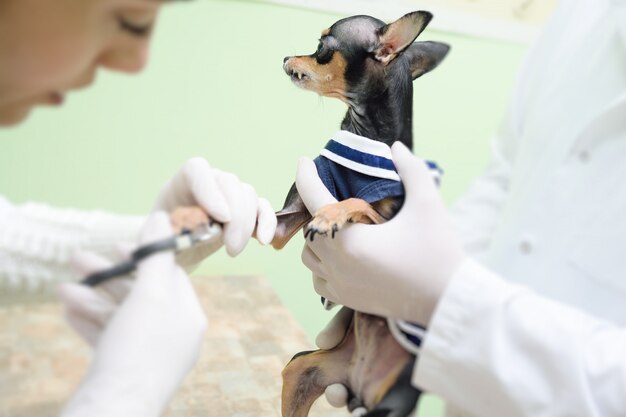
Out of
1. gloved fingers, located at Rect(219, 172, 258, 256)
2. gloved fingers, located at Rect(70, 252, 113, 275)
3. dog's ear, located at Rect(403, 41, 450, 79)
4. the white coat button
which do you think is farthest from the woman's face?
the white coat button

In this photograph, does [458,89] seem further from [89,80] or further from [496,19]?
[89,80]

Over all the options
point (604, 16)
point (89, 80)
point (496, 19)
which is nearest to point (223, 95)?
point (89, 80)

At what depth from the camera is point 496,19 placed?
2.94ft

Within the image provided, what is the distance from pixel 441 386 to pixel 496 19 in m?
0.60

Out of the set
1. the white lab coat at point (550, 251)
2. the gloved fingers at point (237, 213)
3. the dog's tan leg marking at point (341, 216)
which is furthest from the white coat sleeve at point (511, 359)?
the gloved fingers at point (237, 213)

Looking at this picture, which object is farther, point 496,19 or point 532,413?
point 496,19

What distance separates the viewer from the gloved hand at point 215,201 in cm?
54

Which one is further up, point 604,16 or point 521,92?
point 604,16

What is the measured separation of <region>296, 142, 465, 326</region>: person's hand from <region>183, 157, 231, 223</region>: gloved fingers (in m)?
0.12

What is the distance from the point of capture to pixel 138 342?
398mm

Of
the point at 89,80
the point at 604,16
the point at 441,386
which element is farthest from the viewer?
the point at 604,16

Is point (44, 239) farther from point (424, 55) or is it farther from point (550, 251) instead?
point (550, 251)

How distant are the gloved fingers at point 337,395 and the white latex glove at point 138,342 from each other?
0.24m

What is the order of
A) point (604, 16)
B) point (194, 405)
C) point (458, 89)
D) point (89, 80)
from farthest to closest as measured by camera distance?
1. point (604, 16)
2. point (458, 89)
3. point (194, 405)
4. point (89, 80)
